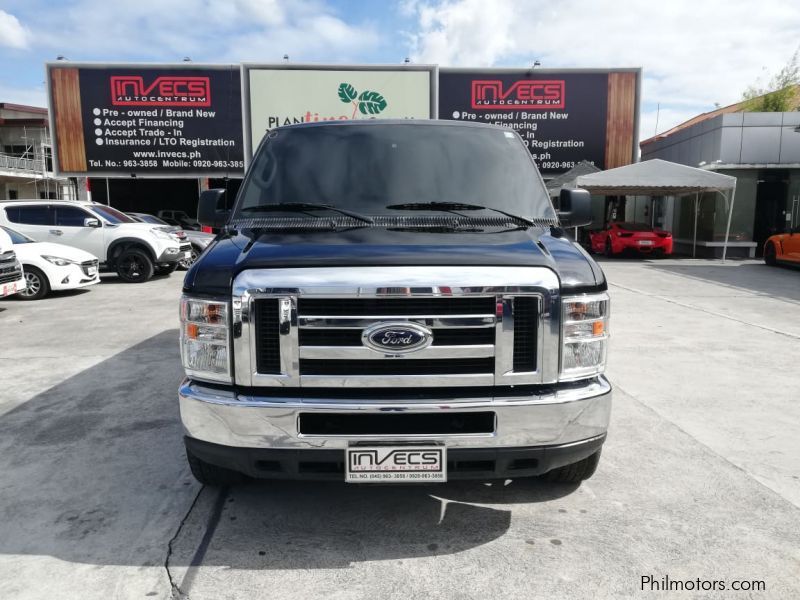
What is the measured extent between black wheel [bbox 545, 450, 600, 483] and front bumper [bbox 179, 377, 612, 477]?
0.55 m

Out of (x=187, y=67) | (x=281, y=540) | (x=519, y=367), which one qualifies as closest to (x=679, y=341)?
(x=519, y=367)

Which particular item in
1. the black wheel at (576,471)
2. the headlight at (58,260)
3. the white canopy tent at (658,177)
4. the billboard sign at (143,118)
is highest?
the billboard sign at (143,118)

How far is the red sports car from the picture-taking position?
19.6 m

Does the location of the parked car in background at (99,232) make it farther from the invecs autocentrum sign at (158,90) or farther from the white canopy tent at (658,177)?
the white canopy tent at (658,177)

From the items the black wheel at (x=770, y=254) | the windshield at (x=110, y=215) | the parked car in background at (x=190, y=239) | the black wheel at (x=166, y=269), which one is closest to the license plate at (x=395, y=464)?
the windshield at (x=110, y=215)

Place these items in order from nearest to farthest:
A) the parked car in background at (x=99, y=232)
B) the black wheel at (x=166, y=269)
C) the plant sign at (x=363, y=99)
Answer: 1. the parked car in background at (x=99, y=232)
2. the black wheel at (x=166, y=269)
3. the plant sign at (x=363, y=99)

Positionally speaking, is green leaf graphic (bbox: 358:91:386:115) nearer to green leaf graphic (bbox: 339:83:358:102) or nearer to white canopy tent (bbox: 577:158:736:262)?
green leaf graphic (bbox: 339:83:358:102)

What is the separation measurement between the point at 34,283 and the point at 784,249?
17.3 meters

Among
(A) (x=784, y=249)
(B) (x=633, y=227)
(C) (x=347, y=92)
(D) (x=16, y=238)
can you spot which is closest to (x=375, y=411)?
(D) (x=16, y=238)

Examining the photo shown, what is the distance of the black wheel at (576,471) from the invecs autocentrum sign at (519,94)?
1873cm

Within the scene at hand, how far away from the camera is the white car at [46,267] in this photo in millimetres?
10703

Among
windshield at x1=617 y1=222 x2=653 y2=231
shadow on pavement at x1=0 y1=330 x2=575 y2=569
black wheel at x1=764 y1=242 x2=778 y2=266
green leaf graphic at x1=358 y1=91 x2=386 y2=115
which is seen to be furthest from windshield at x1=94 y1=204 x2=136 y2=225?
black wheel at x1=764 y1=242 x2=778 y2=266

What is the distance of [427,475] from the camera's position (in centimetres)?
263

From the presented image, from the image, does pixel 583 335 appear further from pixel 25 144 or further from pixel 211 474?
pixel 25 144
